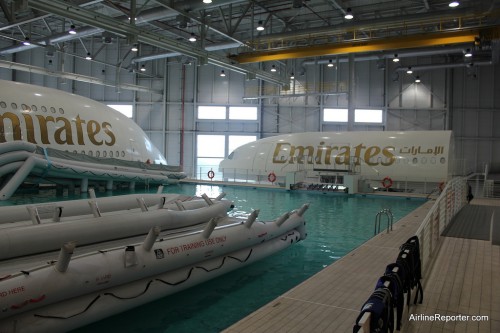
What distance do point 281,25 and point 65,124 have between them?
16515mm

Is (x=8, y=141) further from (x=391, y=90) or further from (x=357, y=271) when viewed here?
(x=391, y=90)

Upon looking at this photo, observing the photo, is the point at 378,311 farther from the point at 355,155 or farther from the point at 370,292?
the point at 355,155

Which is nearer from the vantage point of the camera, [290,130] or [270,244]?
[270,244]

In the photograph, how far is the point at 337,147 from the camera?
25156 mm

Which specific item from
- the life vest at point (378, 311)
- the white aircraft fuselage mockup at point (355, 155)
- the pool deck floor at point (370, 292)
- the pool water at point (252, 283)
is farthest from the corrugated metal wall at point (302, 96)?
the life vest at point (378, 311)

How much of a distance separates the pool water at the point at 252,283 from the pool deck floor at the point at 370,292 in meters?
0.98

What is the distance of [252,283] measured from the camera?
7898mm

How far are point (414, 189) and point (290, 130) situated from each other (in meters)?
14.3

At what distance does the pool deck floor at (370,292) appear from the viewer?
16.3 feet

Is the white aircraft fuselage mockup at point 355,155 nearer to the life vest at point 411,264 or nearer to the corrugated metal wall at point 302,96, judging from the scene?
the corrugated metal wall at point 302,96

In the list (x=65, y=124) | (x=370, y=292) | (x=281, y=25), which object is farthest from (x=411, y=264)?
(x=281, y=25)

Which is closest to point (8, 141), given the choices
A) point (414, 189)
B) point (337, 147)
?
point (337, 147)

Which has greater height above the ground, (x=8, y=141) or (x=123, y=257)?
(x=8, y=141)

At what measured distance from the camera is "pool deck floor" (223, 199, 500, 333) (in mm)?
4969
